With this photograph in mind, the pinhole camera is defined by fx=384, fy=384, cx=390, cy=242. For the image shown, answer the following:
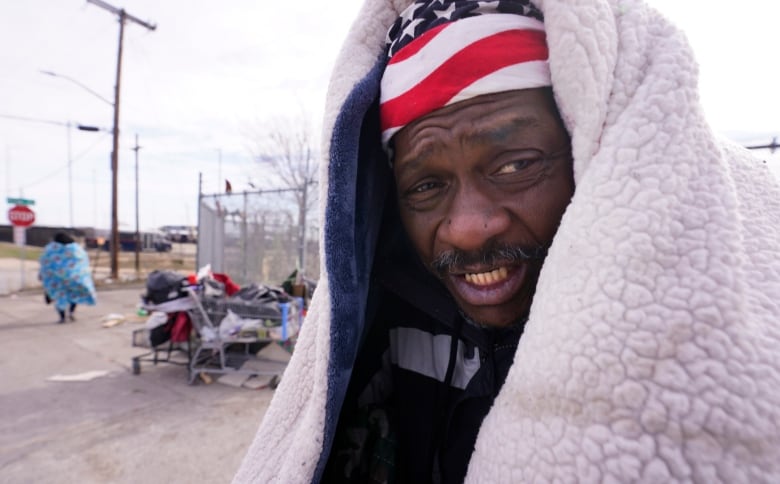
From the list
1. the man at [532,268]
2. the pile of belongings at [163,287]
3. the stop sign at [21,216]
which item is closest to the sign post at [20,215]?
the stop sign at [21,216]

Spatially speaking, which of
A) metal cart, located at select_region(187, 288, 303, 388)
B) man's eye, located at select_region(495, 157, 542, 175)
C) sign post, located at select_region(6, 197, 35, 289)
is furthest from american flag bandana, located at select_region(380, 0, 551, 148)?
sign post, located at select_region(6, 197, 35, 289)

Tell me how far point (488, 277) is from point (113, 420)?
14.8ft

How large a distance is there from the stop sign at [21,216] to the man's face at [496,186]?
14.4m

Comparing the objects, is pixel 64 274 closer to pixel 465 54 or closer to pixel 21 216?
pixel 21 216

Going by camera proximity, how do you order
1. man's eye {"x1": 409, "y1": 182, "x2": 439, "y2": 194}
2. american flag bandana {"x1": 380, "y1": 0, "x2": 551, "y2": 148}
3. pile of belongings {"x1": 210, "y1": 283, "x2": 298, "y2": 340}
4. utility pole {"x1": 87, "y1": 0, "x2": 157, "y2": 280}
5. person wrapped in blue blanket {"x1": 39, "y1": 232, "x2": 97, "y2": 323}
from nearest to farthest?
american flag bandana {"x1": 380, "y1": 0, "x2": 551, "y2": 148}, man's eye {"x1": 409, "y1": 182, "x2": 439, "y2": 194}, pile of belongings {"x1": 210, "y1": 283, "x2": 298, "y2": 340}, person wrapped in blue blanket {"x1": 39, "y1": 232, "x2": 97, "y2": 323}, utility pole {"x1": 87, "y1": 0, "x2": 157, "y2": 280}

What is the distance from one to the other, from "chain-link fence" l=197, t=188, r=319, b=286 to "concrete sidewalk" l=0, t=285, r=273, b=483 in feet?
9.28

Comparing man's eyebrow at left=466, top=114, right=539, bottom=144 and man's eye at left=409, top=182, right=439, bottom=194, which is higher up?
man's eyebrow at left=466, top=114, right=539, bottom=144

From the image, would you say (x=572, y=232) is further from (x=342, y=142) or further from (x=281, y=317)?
(x=281, y=317)

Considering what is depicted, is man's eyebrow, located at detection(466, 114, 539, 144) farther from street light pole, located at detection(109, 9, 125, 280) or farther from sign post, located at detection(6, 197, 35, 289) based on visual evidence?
street light pole, located at detection(109, 9, 125, 280)

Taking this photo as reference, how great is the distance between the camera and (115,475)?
2986mm

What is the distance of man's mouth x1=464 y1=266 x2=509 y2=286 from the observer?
2.96 ft

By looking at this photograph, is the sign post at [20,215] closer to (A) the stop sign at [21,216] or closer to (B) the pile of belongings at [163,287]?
(A) the stop sign at [21,216]

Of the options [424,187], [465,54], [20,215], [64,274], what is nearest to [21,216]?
[20,215]

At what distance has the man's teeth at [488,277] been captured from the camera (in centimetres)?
90
